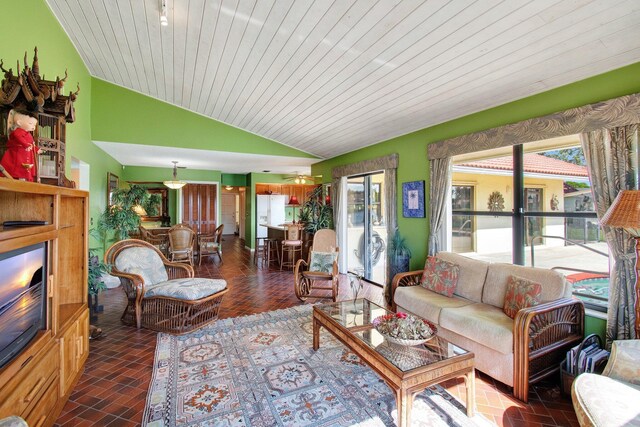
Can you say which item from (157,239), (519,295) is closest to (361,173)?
(519,295)

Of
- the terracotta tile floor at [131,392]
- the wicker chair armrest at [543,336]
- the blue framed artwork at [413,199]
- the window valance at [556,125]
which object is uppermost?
the window valance at [556,125]

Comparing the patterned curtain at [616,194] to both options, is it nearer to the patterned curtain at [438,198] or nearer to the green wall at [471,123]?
the green wall at [471,123]

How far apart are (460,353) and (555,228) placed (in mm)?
1866

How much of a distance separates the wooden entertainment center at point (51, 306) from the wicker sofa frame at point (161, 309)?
0.77 m

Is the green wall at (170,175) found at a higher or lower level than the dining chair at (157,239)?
higher

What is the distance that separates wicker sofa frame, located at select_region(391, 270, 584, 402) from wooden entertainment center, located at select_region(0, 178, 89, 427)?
9.80 feet

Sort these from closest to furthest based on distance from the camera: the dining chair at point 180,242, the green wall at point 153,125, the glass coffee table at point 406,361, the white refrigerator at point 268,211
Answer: the glass coffee table at point 406,361 → the green wall at point 153,125 → the dining chair at point 180,242 → the white refrigerator at point 268,211

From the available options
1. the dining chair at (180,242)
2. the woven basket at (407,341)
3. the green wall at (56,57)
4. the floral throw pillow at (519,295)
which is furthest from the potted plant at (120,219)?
the floral throw pillow at (519,295)

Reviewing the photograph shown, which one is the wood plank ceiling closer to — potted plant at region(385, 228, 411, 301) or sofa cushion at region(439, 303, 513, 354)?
potted plant at region(385, 228, 411, 301)

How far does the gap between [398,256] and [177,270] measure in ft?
10.7

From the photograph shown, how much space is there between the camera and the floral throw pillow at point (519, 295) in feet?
8.11

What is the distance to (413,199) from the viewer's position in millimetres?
4320

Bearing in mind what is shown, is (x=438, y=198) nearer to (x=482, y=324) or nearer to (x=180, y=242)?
(x=482, y=324)

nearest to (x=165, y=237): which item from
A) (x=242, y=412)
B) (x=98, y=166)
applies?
(x=98, y=166)
